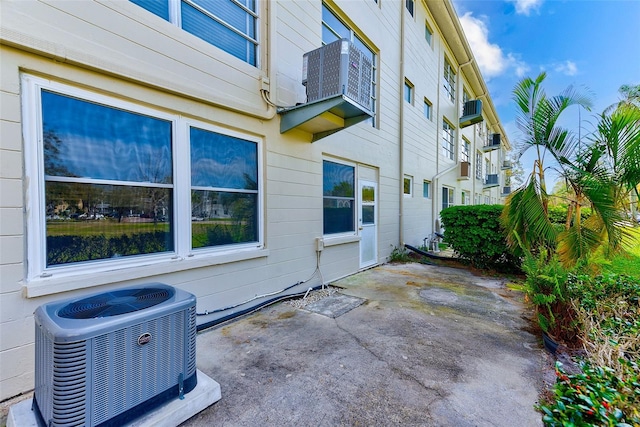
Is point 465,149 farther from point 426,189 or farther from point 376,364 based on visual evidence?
point 376,364

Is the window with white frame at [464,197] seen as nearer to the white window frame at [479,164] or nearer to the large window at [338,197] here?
the white window frame at [479,164]

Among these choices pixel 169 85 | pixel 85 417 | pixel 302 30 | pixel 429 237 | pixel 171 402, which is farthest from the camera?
pixel 429 237

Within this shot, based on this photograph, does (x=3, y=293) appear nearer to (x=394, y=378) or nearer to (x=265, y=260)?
(x=265, y=260)

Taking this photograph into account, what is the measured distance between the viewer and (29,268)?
2152 millimetres

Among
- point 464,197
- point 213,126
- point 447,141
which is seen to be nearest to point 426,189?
point 447,141

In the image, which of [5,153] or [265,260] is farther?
[265,260]

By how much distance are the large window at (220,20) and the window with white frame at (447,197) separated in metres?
9.47

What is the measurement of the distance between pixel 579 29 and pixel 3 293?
1771 cm

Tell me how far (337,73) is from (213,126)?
6.04 ft

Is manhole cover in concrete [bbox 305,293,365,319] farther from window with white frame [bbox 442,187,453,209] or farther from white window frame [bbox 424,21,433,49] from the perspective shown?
white window frame [bbox 424,21,433,49]

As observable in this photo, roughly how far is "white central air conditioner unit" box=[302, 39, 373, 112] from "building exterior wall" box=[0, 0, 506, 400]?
0.43 m

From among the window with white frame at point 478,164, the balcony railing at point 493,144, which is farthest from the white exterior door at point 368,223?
the balcony railing at point 493,144

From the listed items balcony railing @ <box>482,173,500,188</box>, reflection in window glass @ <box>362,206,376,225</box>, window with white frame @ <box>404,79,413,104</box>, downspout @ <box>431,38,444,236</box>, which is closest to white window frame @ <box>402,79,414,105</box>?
window with white frame @ <box>404,79,413,104</box>

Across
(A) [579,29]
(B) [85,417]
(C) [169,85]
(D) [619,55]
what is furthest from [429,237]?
(D) [619,55]
